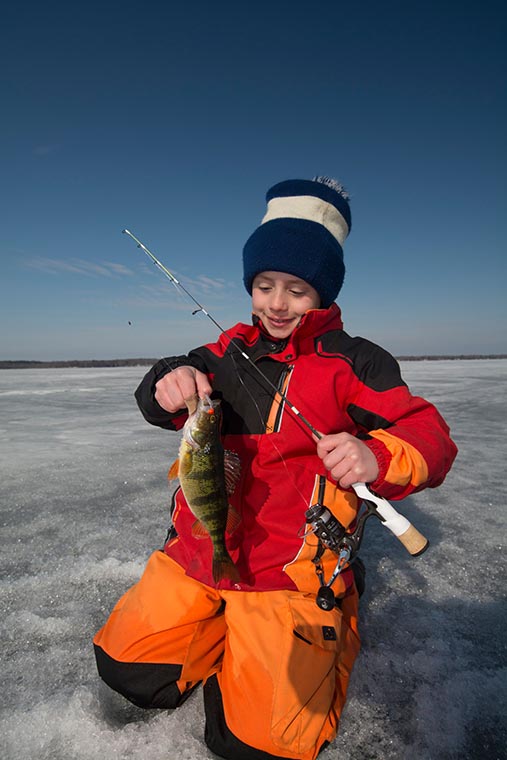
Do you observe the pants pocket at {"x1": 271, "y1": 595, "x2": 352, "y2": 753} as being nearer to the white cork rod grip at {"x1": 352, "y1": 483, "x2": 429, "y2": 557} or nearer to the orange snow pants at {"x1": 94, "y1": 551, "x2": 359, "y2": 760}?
the orange snow pants at {"x1": 94, "y1": 551, "x2": 359, "y2": 760}

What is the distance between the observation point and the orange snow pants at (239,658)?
5.67 ft

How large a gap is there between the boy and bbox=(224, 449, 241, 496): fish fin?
157mm

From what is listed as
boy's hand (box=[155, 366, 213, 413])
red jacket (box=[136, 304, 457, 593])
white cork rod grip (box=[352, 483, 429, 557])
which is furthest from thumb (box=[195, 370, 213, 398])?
white cork rod grip (box=[352, 483, 429, 557])

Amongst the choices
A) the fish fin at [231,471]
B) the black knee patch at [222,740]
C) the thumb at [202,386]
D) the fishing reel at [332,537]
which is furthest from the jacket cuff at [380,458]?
the black knee patch at [222,740]

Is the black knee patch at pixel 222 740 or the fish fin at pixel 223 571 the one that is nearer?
the black knee patch at pixel 222 740

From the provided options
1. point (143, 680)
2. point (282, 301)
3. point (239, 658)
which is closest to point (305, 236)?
point (282, 301)

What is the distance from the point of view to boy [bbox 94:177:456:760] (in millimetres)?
1828

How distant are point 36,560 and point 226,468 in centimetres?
164

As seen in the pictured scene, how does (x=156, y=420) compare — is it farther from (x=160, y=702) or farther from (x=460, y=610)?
(x=460, y=610)

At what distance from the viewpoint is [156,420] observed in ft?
8.20

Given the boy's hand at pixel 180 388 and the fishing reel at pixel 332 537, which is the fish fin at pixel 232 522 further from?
the boy's hand at pixel 180 388

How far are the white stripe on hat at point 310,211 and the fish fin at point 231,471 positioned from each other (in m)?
1.64

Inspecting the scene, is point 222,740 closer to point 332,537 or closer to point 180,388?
point 332,537

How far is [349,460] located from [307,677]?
98cm
